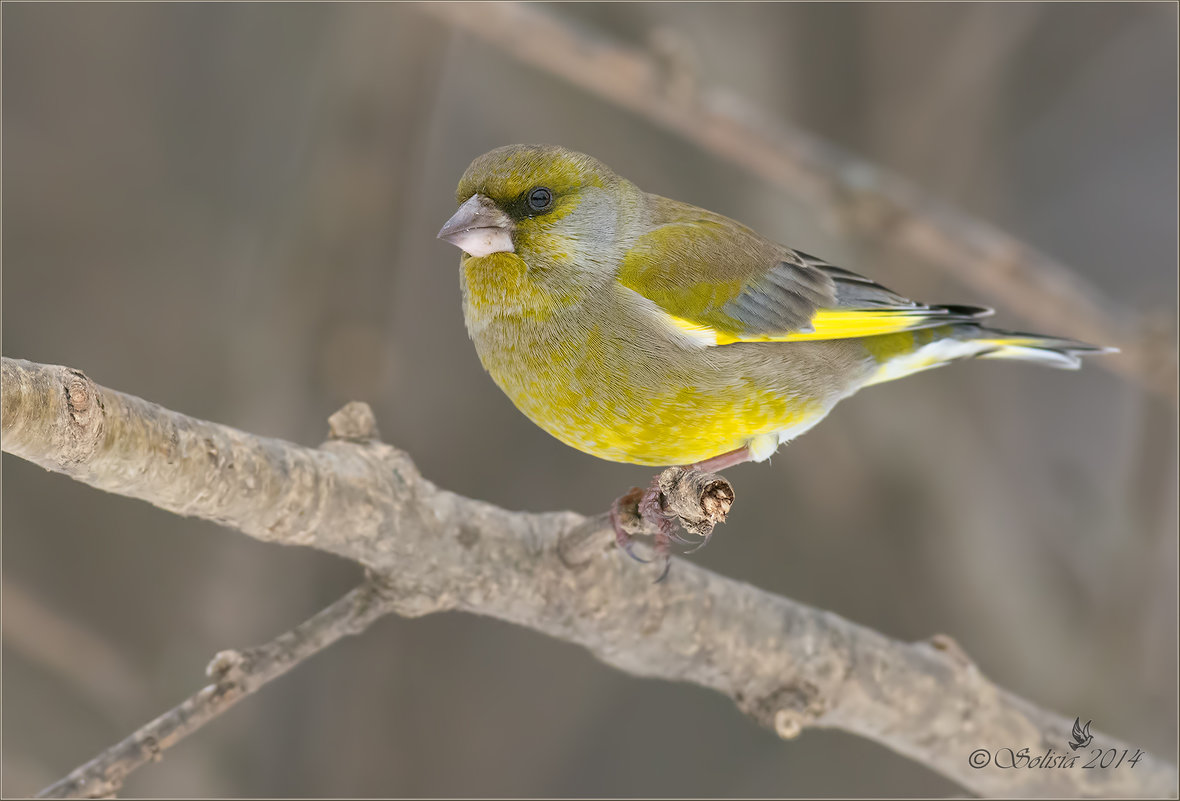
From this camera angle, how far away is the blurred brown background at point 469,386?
4.48 m

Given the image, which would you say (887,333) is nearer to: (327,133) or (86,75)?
(327,133)

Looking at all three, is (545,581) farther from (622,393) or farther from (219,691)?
(219,691)

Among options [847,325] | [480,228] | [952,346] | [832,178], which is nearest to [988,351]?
[952,346]

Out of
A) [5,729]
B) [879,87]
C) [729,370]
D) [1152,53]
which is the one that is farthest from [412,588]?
[1152,53]

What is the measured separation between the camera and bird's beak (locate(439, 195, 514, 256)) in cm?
249

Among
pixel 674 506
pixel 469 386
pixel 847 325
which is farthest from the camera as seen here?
pixel 469 386

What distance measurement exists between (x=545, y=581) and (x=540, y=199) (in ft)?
2.98

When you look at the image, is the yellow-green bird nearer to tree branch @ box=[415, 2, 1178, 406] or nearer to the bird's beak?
the bird's beak

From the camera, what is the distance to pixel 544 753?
15.9 feet

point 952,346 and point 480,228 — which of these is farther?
point 952,346

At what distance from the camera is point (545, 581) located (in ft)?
8.66

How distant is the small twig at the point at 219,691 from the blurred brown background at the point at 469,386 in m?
1.95

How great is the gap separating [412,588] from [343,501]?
11.8 inches

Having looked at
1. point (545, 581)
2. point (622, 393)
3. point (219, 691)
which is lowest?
point (219, 691)
